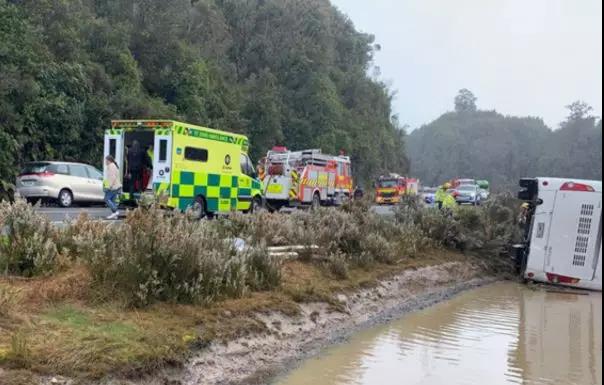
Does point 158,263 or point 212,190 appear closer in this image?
point 158,263

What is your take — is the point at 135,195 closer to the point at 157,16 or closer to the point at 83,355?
the point at 83,355

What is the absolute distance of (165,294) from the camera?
6441mm

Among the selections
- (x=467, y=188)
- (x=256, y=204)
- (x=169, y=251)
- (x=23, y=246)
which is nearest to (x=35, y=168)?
(x=256, y=204)

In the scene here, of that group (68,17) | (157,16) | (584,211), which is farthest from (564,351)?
(157,16)

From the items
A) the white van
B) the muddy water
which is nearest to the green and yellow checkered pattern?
→ the muddy water

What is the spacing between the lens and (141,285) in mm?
6035

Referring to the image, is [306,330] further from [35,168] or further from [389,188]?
[389,188]

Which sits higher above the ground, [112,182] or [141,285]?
[112,182]

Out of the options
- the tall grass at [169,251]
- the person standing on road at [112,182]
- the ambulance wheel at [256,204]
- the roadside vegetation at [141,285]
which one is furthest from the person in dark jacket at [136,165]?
the roadside vegetation at [141,285]

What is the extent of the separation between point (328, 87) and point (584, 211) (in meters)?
37.2

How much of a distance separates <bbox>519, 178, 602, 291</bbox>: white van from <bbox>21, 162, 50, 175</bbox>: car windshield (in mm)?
14457

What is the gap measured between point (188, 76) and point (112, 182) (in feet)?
61.4

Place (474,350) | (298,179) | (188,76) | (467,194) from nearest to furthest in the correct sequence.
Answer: (474,350)
(298,179)
(188,76)
(467,194)

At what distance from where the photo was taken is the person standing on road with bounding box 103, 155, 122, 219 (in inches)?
566
